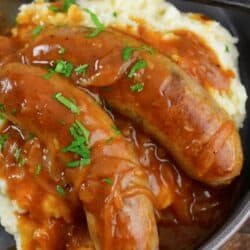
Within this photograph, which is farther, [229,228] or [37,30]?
[37,30]

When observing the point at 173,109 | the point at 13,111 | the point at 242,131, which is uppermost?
the point at 173,109

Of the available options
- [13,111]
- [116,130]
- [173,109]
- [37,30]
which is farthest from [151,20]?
[13,111]

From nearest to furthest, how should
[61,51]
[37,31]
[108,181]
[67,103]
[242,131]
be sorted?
[108,181] < [67,103] < [61,51] < [37,31] < [242,131]

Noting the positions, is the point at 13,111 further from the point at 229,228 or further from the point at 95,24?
the point at 229,228

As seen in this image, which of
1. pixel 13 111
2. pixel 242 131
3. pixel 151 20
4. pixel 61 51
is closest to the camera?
pixel 13 111

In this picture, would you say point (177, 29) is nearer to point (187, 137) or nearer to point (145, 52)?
point (145, 52)

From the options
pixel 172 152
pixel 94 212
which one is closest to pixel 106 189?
pixel 94 212
